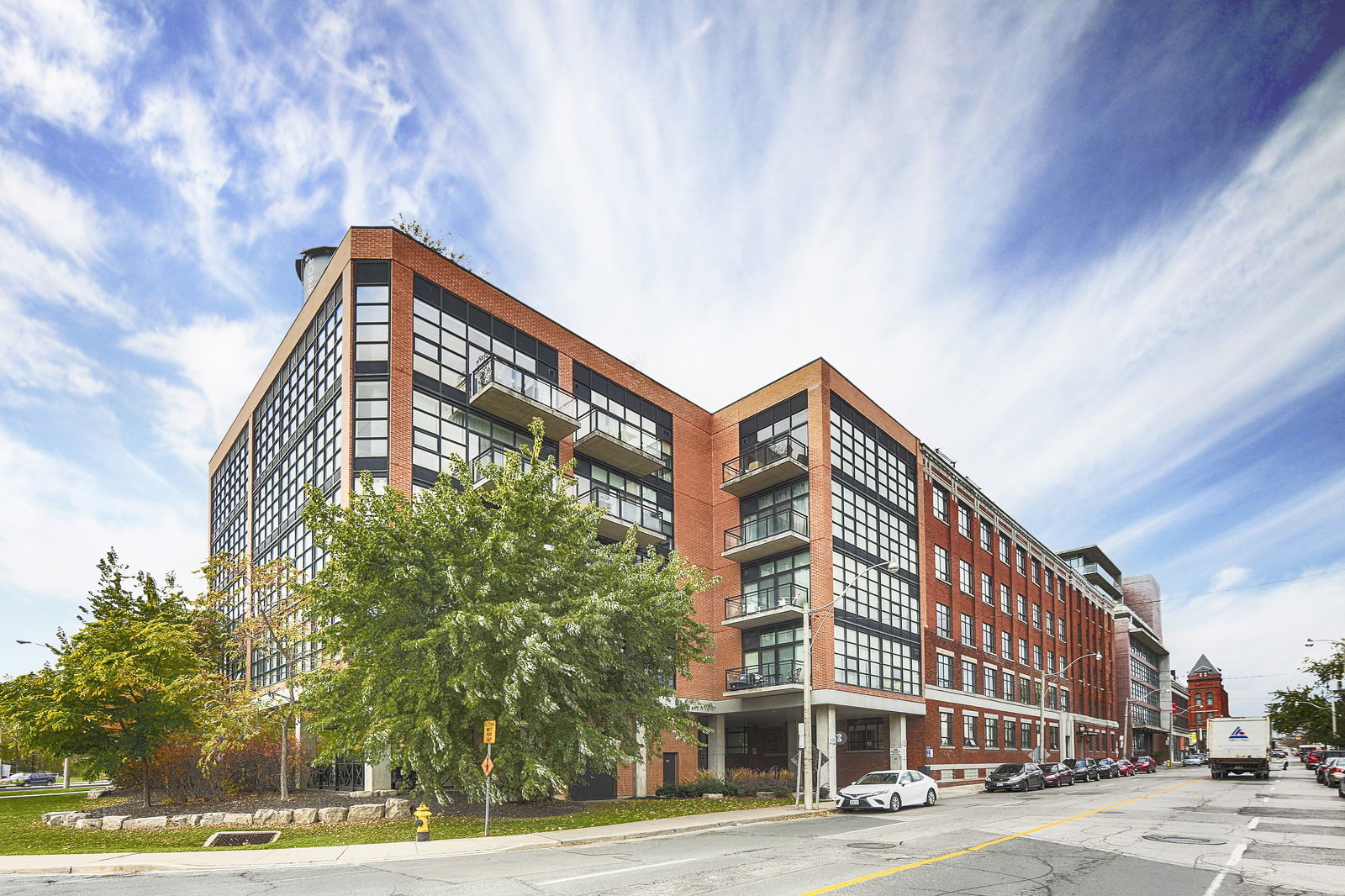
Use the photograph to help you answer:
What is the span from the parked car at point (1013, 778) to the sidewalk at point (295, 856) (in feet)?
80.7

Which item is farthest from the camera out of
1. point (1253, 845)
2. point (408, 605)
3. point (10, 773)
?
point (10, 773)

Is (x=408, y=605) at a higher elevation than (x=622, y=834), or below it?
higher

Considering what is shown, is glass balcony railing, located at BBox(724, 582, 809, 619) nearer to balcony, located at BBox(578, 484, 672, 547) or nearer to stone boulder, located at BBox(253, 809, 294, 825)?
balcony, located at BBox(578, 484, 672, 547)

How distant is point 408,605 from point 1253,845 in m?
18.5

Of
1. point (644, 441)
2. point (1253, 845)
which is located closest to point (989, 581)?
point (644, 441)

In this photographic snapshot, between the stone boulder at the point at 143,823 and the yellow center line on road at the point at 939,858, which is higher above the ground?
the yellow center line on road at the point at 939,858

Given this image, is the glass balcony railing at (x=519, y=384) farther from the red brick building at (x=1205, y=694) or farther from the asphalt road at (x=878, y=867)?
the red brick building at (x=1205, y=694)

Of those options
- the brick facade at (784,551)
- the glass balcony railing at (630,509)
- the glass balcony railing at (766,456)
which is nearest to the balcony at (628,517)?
the glass balcony railing at (630,509)

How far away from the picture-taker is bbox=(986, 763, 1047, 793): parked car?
38.8 m

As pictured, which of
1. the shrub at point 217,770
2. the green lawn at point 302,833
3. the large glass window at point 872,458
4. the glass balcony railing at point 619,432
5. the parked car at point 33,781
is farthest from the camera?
the parked car at point 33,781

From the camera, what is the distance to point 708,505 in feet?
136

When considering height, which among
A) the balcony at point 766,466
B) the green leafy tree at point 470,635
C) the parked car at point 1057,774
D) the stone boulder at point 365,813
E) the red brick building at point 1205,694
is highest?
the balcony at point 766,466

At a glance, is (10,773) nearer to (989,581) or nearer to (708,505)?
(708,505)

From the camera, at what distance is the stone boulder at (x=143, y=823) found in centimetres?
2111
